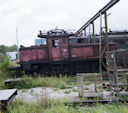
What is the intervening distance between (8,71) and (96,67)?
7.64 m

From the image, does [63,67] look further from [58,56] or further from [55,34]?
[55,34]

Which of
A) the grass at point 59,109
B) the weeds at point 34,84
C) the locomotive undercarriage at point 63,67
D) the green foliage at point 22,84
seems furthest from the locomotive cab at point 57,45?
the grass at point 59,109

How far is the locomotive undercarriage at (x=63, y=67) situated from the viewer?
1376 cm

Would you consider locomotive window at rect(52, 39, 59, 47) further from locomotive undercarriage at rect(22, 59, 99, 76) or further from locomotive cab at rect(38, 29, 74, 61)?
locomotive undercarriage at rect(22, 59, 99, 76)

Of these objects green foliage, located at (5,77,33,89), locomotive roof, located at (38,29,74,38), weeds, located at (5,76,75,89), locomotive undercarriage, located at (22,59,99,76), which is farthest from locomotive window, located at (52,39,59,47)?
green foliage, located at (5,77,33,89)

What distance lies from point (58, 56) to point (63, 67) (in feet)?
3.60

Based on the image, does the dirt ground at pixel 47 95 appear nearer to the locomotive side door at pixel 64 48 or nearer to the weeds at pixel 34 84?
the weeds at pixel 34 84

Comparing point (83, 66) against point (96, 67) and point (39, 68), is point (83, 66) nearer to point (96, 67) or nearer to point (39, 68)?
point (96, 67)

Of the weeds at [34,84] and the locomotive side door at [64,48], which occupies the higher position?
the locomotive side door at [64,48]

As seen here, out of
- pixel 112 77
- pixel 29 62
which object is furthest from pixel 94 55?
pixel 112 77

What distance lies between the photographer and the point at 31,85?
1002 centimetres

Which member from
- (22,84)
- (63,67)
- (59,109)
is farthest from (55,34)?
(59,109)

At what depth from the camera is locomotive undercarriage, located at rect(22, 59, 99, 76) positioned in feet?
45.1

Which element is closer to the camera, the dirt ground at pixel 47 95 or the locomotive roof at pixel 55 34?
the dirt ground at pixel 47 95
